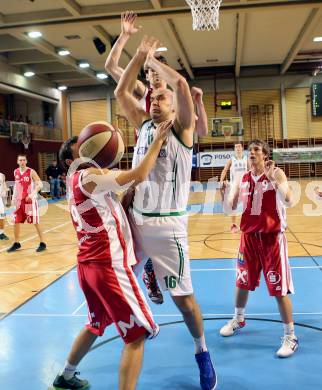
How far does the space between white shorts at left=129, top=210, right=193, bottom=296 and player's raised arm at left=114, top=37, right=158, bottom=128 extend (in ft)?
2.77

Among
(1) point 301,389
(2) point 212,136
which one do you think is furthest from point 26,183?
(2) point 212,136

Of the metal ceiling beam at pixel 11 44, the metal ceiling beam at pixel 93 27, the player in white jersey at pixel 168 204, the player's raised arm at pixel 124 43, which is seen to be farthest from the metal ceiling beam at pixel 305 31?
the player in white jersey at pixel 168 204

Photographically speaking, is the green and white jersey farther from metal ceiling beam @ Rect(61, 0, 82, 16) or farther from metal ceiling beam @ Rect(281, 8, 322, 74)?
metal ceiling beam @ Rect(281, 8, 322, 74)

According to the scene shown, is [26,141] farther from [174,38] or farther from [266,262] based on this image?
[266,262]

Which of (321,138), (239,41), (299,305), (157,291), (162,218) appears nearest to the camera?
(162,218)

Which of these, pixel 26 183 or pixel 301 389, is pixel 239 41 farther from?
pixel 301 389

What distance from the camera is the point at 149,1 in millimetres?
13273

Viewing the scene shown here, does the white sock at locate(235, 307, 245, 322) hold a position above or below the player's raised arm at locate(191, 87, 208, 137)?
below

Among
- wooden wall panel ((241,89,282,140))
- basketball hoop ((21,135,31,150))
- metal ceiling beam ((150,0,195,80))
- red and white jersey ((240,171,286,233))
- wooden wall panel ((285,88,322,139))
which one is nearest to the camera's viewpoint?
red and white jersey ((240,171,286,233))

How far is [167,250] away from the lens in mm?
3090

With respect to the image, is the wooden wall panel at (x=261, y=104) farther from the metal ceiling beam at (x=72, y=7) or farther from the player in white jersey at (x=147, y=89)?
the player in white jersey at (x=147, y=89)

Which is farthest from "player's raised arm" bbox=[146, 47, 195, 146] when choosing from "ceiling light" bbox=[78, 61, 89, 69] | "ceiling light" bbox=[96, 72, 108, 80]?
"ceiling light" bbox=[96, 72, 108, 80]

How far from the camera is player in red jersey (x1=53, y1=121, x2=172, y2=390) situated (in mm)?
2676

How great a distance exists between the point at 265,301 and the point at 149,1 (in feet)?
35.3
